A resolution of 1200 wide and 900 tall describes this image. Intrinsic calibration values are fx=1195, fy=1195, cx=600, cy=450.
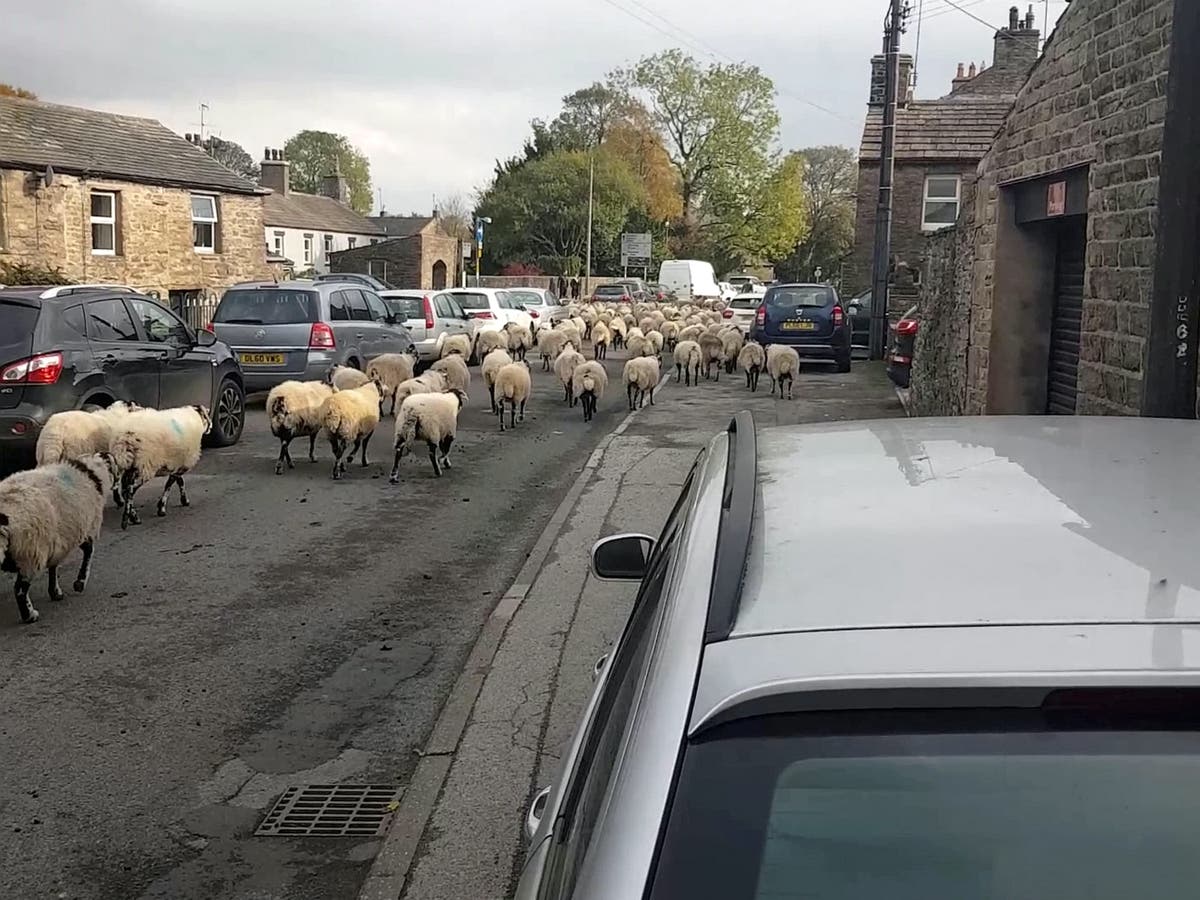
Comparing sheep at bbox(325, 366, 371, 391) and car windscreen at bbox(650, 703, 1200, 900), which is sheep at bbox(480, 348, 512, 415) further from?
car windscreen at bbox(650, 703, 1200, 900)

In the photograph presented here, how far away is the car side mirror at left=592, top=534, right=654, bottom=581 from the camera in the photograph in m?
3.67

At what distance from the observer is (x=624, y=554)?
12.1 ft

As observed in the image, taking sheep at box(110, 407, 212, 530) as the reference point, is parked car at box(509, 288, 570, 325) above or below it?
above

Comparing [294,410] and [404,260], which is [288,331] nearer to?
[294,410]

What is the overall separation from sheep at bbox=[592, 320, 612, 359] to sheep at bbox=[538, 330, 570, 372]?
2.66 meters

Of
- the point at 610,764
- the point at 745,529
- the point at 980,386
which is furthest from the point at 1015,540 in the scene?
the point at 980,386

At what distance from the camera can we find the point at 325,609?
7672 millimetres

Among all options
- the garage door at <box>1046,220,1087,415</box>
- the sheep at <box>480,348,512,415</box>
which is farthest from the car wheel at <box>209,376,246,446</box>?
the garage door at <box>1046,220,1087,415</box>

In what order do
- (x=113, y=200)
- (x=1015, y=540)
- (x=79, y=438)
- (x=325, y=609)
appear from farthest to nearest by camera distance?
1. (x=113, y=200)
2. (x=79, y=438)
3. (x=325, y=609)
4. (x=1015, y=540)

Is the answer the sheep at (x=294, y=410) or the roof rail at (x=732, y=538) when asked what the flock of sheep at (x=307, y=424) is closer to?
the sheep at (x=294, y=410)

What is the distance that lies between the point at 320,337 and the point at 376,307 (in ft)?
9.00

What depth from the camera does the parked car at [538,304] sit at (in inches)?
1199

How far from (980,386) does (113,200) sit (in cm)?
2525

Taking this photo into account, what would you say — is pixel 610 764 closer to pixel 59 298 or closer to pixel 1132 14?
pixel 1132 14
